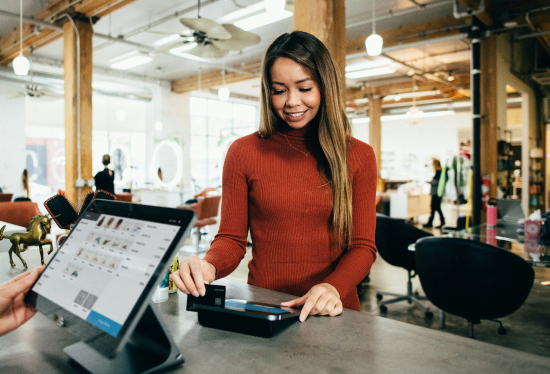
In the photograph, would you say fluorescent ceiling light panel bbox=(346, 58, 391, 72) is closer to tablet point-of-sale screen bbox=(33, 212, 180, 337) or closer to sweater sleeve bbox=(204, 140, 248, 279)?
sweater sleeve bbox=(204, 140, 248, 279)

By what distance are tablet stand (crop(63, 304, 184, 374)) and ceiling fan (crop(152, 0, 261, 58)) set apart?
365 centimetres

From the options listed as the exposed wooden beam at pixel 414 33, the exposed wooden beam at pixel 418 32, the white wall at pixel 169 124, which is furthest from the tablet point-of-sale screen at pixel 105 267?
the white wall at pixel 169 124

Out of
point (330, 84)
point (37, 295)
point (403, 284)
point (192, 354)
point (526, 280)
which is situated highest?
point (330, 84)

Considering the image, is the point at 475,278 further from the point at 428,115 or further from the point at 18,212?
the point at 428,115

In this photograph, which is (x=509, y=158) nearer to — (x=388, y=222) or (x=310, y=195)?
(x=388, y=222)

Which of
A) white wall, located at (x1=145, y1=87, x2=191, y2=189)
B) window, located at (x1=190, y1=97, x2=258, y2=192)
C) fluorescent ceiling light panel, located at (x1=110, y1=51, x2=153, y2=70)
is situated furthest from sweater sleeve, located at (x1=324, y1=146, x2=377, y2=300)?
window, located at (x1=190, y1=97, x2=258, y2=192)

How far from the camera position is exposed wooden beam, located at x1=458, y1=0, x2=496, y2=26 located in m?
5.62

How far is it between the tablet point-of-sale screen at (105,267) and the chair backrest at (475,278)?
2.12 meters

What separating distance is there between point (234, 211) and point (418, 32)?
706 cm

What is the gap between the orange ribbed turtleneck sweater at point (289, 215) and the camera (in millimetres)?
1238

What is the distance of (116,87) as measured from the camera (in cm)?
1158

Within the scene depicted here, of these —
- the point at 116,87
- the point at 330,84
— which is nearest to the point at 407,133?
the point at 116,87

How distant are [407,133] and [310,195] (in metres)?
16.0

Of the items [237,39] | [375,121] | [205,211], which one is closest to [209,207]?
[205,211]
